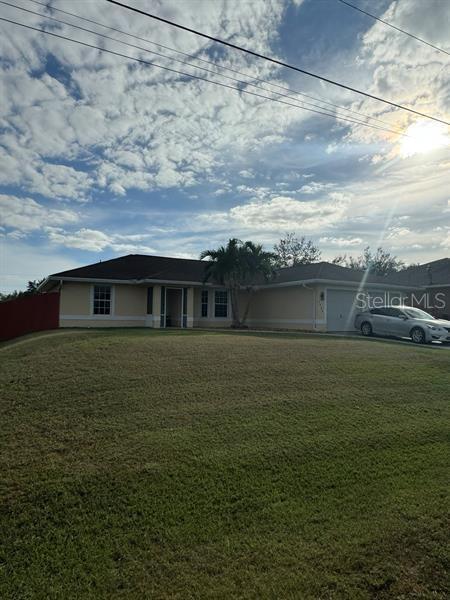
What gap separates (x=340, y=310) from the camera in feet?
72.8

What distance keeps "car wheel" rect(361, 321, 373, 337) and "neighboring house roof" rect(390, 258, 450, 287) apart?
283 inches

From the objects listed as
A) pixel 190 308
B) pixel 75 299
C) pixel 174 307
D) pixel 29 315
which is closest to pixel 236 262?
pixel 190 308

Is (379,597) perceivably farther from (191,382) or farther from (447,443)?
(191,382)

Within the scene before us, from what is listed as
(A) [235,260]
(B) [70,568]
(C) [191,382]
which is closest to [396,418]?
(C) [191,382]

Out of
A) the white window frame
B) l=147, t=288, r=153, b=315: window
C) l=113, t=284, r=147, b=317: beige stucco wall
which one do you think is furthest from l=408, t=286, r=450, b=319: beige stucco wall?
the white window frame

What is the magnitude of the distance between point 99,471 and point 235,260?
1721 cm

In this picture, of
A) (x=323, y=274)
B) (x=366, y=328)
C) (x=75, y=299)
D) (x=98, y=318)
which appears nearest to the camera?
(x=366, y=328)

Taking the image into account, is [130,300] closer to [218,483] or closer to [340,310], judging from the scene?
[340,310]

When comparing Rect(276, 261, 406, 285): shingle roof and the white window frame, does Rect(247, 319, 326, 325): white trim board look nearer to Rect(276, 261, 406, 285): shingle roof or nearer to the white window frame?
Rect(276, 261, 406, 285): shingle roof

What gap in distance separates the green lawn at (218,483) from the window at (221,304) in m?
15.8

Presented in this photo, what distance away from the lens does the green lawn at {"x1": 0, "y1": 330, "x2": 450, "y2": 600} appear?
3.63m

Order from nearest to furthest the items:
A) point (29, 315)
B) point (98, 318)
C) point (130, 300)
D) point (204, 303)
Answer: point (98, 318), point (130, 300), point (29, 315), point (204, 303)

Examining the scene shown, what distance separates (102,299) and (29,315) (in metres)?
4.35

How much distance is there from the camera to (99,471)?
16.4ft
